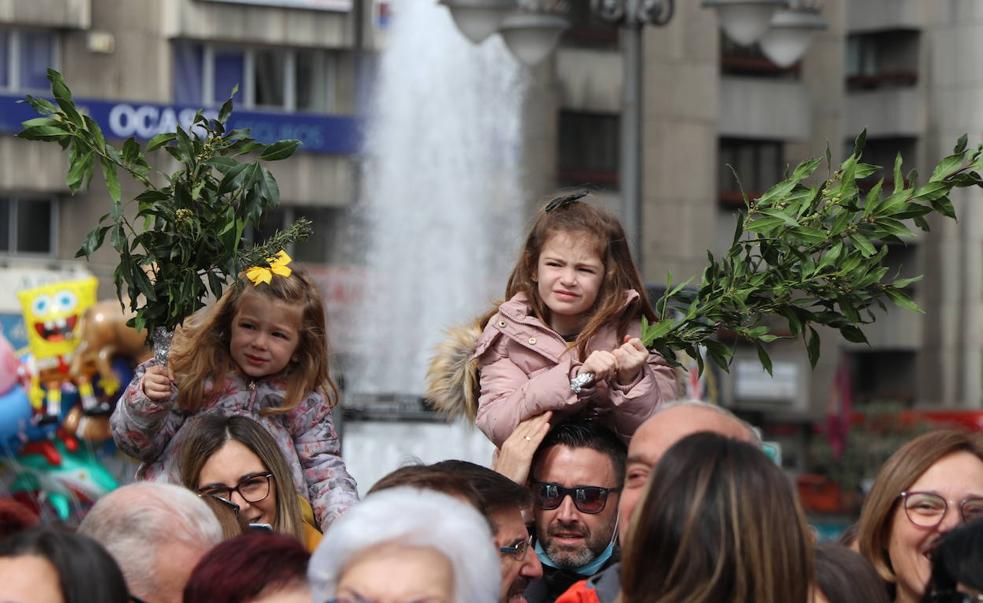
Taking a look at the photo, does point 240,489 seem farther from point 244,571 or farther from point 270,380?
point 244,571

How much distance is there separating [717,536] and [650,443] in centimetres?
94

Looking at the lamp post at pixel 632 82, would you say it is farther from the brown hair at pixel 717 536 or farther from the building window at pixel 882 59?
the building window at pixel 882 59

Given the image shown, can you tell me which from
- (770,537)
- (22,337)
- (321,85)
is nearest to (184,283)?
(770,537)

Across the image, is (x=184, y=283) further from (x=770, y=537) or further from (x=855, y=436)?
(x=855, y=436)

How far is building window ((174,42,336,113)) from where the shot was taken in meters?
37.7

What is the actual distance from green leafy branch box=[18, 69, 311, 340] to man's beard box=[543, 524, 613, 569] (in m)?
1.17

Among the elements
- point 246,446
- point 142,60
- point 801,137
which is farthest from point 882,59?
point 246,446

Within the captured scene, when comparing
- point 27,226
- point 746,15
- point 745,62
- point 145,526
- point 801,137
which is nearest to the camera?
point 145,526

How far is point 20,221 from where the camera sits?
1448 inches

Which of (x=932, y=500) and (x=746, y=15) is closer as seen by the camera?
(x=932, y=500)

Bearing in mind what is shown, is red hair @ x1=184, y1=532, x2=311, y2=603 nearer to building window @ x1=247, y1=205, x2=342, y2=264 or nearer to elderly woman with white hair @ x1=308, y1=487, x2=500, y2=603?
elderly woman with white hair @ x1=308, y1=487, x2=500, y2=603

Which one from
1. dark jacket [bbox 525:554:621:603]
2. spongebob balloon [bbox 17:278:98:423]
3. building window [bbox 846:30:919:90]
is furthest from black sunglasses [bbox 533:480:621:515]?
building window [bbox 846:30:919:90]

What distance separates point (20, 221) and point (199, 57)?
432 cm

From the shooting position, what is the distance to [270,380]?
21.6 feet
